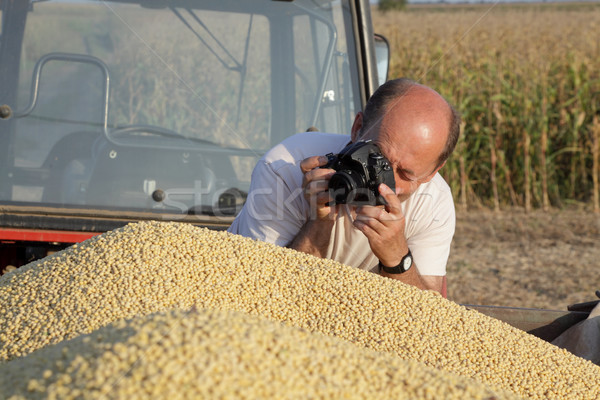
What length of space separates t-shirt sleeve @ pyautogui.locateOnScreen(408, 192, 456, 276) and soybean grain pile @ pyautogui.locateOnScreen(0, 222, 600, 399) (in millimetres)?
631

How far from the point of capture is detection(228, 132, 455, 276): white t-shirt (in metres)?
2.48

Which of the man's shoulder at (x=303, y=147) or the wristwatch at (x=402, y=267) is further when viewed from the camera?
the man's shoulder at (x=303, y=147)

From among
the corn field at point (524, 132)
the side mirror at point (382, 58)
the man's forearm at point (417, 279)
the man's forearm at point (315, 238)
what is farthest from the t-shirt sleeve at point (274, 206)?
the corn field at point (524, 132)

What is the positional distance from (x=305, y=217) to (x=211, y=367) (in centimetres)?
151

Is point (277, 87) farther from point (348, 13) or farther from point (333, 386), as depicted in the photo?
point (333, 386)

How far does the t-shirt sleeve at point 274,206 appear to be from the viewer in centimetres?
248

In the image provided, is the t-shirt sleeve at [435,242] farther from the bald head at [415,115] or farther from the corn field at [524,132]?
Result: the corn field at [524,132]

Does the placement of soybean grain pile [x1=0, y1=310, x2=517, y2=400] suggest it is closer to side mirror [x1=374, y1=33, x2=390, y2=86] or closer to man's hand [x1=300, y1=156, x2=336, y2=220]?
man's hand [x1=300, y1=156, x2=336, y2=220]

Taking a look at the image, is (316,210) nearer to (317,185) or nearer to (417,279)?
(317,185)

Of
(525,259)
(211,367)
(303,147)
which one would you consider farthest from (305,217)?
(525,259)

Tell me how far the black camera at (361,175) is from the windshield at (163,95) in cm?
83

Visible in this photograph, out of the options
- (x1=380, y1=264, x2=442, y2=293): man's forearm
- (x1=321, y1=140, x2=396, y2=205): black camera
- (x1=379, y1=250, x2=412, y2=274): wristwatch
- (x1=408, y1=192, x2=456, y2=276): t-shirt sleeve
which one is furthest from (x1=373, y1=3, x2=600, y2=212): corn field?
(x1=321, y1=140, x2=396, y2=205): black camera

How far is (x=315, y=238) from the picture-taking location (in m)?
2.39

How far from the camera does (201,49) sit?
3.01 meters
